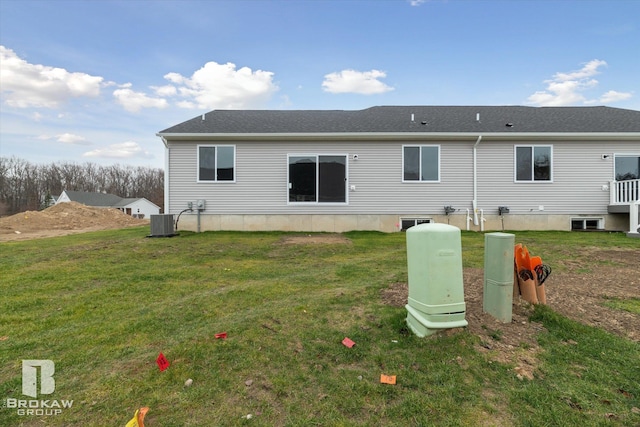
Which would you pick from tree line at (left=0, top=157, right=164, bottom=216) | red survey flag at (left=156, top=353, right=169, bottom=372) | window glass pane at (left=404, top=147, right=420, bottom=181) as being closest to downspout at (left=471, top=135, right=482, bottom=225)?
window glass pane at (left=404, top=147, right=420, bottom=181)

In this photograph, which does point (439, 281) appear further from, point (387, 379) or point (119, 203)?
point (119, 203)

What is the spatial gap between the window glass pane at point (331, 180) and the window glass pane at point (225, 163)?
3.22 metres

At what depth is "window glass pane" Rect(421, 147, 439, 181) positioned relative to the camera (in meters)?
10.9

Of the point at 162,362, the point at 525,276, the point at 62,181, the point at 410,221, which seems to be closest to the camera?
the point at 162,362

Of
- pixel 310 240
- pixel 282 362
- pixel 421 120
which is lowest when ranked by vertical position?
pixel 282 362

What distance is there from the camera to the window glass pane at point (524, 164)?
10828 millimetres

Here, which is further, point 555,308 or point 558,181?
point 558,181

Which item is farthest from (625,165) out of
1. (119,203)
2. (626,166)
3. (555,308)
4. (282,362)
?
(119,203)

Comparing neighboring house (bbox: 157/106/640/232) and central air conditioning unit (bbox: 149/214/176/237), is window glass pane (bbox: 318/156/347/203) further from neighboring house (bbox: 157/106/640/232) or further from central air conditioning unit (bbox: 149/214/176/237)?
central air conditioning unit (bbox: 149/214/176/237)

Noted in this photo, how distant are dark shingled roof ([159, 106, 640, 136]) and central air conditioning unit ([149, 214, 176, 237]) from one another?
298 cm

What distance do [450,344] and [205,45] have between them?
1598 centimetres

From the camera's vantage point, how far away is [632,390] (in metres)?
1.90

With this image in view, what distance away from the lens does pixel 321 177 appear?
1099 centimetres

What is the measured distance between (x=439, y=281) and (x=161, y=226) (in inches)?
368
